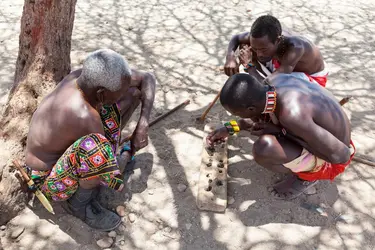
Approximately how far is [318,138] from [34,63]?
2.37 m

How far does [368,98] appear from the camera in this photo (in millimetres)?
3947

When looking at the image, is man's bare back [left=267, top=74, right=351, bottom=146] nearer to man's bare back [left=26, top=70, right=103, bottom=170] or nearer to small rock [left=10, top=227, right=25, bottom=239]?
man's bare back [left=26, top=70, right=103, bottom=170]

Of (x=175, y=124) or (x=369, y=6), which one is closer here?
(x=175, y=124)

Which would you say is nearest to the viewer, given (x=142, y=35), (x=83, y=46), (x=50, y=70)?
(x=50, y=70)

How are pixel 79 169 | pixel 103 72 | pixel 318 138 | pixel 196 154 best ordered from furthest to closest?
pixel 196 154
pixel 318 138
pixel 79 169
pixel 103 72

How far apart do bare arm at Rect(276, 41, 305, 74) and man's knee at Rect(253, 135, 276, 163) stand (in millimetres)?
783

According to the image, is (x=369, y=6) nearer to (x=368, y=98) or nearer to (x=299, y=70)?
(x=368, y=98)

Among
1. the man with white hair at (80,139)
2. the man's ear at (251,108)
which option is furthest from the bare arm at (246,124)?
the man with white hair at (80,139)

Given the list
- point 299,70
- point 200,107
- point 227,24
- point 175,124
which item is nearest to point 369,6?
point 227,24

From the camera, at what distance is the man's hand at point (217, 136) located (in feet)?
9.62

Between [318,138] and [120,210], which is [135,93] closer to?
[120,210]

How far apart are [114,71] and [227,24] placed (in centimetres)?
374

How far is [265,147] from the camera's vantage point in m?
2.53

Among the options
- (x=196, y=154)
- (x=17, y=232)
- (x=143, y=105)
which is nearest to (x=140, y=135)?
(x=143, y=105)
